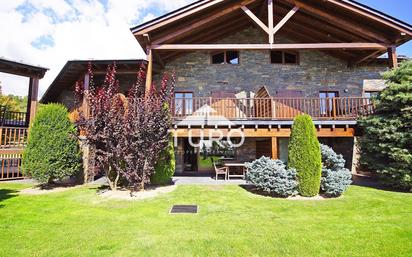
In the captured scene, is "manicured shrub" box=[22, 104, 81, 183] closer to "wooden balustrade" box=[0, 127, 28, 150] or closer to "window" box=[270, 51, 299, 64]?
"wooden balustrade" box=[0, 127, 28, 150]

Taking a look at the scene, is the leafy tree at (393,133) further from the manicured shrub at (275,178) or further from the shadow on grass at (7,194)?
the shadow on grass at (7,194)

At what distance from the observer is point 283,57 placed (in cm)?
1373

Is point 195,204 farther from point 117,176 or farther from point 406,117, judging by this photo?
point 406,117

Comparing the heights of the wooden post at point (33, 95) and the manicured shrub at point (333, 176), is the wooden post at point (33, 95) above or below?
above

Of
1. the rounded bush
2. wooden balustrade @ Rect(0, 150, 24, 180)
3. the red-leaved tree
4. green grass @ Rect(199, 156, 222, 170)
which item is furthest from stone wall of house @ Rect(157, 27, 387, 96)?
wooden balustrade @ Rect(0, 150, 24, 180)

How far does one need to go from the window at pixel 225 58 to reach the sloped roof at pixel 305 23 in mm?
1120

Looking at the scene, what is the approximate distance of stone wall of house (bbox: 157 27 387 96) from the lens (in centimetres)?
1322

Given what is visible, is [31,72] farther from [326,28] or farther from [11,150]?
[326,28]

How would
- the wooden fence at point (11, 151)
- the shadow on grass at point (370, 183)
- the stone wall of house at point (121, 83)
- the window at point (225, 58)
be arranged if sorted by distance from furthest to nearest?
the window at point (225, 58) < the stone wall of house at point (121, 83) < the wooden fence at point (11, 151) < the shadow on grass at point (370, 183)

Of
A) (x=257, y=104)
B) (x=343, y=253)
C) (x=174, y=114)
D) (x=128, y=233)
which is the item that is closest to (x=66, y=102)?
(x=174, y=114)

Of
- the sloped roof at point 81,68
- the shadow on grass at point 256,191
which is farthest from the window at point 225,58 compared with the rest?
the shadow on grass at point 256,191

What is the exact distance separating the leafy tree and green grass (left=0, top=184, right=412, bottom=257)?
132 centimetres

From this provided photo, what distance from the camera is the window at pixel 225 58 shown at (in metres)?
13.5

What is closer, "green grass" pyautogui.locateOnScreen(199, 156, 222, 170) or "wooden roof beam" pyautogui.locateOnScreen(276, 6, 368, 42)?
"wooden roof beam" pyautogui.locateOnScreen(276, 6, 368, 42)
